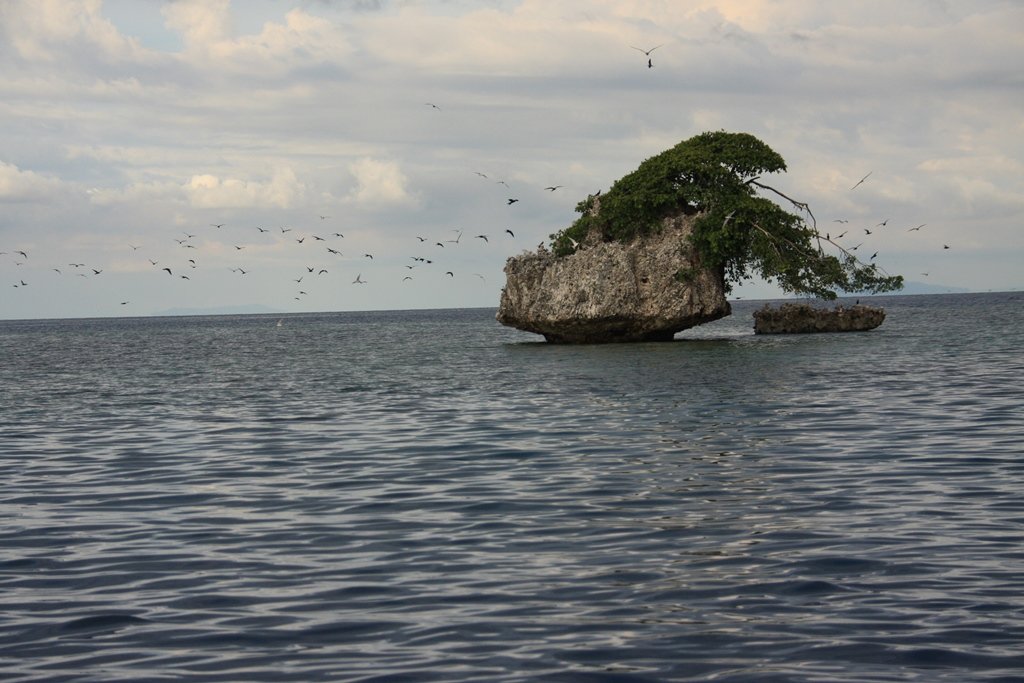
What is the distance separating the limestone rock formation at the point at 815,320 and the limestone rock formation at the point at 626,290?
1118cm

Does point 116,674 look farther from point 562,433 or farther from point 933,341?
point 933,341

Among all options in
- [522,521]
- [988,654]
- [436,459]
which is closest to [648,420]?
[436,459]

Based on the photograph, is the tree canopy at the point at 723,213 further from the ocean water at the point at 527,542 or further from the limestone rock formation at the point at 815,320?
the ocean water at the point at 527,542

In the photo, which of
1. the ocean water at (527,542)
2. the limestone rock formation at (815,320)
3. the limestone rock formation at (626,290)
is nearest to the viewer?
the ocean water at (527,542)

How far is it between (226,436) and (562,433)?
741 cm

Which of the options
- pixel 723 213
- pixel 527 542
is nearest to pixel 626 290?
pixel 723 213

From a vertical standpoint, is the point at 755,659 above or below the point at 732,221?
below

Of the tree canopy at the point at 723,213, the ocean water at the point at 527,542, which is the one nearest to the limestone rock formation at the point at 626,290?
the tree canopy at the point at 723,213

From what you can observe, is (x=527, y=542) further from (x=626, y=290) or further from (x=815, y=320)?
(x=815, y=320)

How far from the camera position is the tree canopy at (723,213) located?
60.3 m

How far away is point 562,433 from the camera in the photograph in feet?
79.8

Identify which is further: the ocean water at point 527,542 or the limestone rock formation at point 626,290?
the limestone rock formation at point 626,290

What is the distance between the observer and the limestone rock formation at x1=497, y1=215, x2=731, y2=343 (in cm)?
5991

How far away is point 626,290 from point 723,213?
6.45 meters
